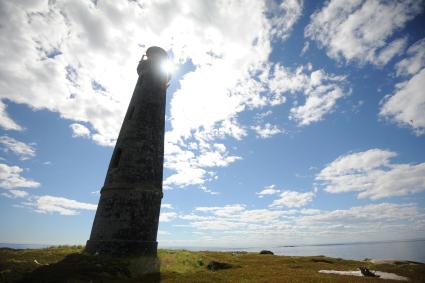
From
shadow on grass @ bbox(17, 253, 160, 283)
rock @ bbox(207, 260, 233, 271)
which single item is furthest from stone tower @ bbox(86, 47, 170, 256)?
rock @ bbox(207, 260, 233, 271)

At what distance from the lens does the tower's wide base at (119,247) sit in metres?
17.9

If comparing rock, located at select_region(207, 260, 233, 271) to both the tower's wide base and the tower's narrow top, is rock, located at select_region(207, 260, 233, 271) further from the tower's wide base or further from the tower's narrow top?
the tower's narrow top

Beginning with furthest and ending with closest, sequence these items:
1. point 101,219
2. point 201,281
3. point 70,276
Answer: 1. point 101,219
2. point 201,281
3. point 70,276

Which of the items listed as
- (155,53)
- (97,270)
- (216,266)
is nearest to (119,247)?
(97,270)

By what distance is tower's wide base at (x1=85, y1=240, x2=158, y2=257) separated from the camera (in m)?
17.9

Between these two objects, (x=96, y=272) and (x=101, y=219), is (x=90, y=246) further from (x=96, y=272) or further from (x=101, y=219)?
(x=96, y=272)

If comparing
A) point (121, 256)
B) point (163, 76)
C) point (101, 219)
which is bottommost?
point (121, 256)

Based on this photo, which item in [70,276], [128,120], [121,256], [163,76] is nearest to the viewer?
[70,276]

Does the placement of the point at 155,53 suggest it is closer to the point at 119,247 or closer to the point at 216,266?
the point at 119,247

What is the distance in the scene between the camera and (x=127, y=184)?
64.8 ft

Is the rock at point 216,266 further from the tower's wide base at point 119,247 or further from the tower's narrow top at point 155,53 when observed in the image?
the tower's narrow top at point 155,53

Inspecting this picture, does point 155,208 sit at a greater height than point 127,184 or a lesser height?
lesser

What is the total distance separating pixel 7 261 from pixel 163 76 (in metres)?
17.8

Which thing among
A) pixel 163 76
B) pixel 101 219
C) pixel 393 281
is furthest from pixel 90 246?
pixel 393 281
